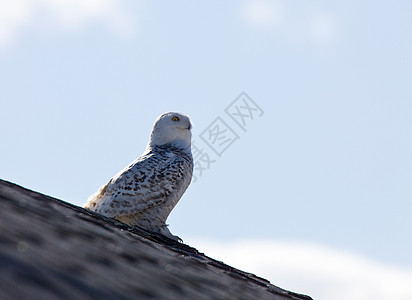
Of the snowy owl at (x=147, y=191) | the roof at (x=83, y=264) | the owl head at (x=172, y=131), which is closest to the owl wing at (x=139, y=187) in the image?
the snowy owl at (x=147, y=191)

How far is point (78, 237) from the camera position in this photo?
5059mm

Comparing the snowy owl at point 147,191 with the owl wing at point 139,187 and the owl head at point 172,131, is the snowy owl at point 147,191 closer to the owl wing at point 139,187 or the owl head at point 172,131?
the owl wing at point 139,187

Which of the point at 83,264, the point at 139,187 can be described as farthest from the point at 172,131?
the point at 83,264

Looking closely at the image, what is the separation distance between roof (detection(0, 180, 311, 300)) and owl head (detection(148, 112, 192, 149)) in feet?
19.4

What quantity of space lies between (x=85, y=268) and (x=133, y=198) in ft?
22.3

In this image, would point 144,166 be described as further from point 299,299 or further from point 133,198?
point 299,299

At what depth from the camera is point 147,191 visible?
11.2 meters

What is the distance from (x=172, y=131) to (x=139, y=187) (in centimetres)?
167

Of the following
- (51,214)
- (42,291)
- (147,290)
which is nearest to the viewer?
(42,291)

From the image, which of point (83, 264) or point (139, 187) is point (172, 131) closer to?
point (139, 187)

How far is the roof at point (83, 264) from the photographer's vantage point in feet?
12.3

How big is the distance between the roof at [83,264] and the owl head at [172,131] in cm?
592

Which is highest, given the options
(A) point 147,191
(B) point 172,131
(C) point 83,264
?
(B) point 172,131

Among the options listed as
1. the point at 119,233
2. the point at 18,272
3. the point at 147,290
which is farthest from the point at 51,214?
the point at 18,272
